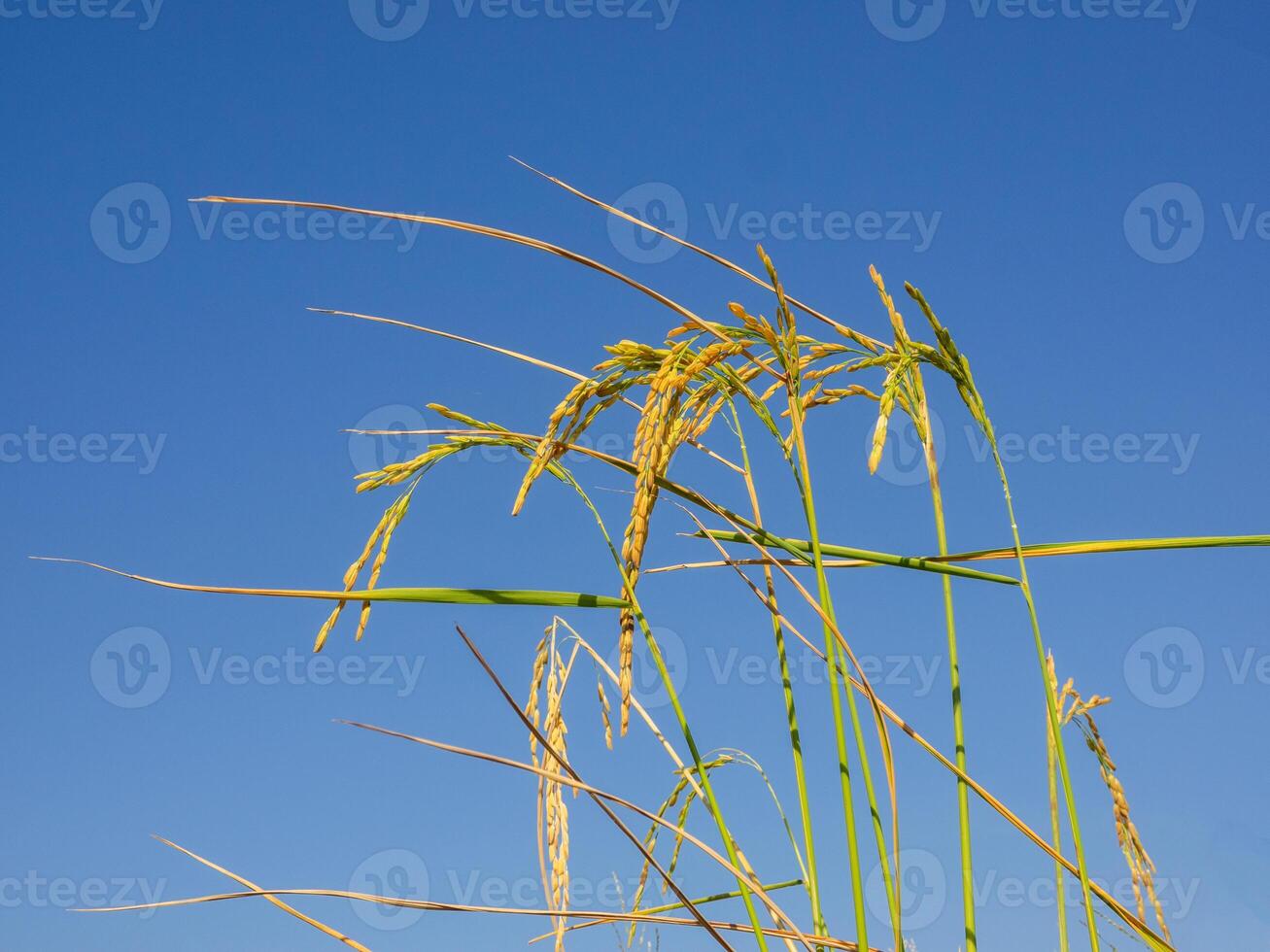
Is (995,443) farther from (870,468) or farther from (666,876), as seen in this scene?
(666,876)

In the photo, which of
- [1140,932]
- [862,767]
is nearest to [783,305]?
[862,767]

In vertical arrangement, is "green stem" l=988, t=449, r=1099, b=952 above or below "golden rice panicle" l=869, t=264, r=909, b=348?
below

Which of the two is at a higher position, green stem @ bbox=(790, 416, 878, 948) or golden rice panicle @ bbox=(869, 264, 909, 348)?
golden rice panicle @ bbox=(869, 264, 909, 348)

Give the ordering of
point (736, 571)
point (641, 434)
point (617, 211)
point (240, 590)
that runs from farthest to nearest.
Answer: point (736, 571)
point (617, 211)
point (641, 434)
point (240, 590)

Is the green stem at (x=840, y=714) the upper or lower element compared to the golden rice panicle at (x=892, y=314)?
lower

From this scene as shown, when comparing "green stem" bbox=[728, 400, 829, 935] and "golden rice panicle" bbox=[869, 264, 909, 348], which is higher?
"golden rice panicle" bbox=[869, 264, 909, 348]

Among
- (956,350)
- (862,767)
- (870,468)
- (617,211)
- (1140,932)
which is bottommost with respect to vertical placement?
(1140,932)

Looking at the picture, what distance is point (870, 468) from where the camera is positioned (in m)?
0.97

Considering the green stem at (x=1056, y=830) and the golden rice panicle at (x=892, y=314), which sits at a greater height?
the golden rice panicle at (x=892, y=314)

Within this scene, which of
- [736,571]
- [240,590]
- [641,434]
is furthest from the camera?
[736,571]

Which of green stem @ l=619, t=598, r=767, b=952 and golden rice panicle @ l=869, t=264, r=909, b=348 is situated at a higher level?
golden rice panicle @ l=869, t=264, r=909, b=348

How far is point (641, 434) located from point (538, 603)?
0.21 meters

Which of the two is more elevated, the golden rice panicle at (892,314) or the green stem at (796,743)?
the golden rice panicle at (892,314)

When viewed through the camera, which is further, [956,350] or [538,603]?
[956,350]
